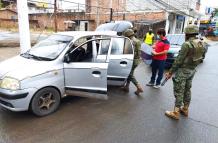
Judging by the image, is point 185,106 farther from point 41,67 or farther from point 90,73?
point 41,67

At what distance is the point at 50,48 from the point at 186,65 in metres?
2.91

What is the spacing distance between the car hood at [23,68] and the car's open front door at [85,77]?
43 centimetres

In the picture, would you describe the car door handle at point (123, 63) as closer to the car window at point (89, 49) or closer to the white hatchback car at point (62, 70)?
the white hatchback car at point (62, 70)

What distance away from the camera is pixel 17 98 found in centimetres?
346

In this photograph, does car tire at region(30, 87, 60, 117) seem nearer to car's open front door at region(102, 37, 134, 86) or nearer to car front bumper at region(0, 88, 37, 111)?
car front bumper at region(0, 88, 37, 111)

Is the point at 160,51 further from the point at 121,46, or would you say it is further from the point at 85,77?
the point at 85,77

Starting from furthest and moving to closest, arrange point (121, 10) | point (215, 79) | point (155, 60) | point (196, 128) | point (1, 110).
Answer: point (121, 10) < point (215, 79) < point (155, 60) < point (1, 110) < point (196, 128)

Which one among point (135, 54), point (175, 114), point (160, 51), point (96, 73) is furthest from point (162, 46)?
point (96, 73)

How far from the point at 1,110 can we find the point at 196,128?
13.0 feet

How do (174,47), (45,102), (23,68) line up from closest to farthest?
1. (23,68)
2. (45,102)
3. (174,47)

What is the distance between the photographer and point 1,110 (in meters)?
4.10

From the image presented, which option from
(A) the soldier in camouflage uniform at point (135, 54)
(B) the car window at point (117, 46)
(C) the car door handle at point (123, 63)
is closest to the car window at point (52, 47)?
(B) the car window at point (117, 46)

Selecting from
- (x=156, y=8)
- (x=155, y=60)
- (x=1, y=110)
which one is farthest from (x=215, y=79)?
(x=156, y=8)

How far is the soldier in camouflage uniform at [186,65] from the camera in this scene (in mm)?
3676
